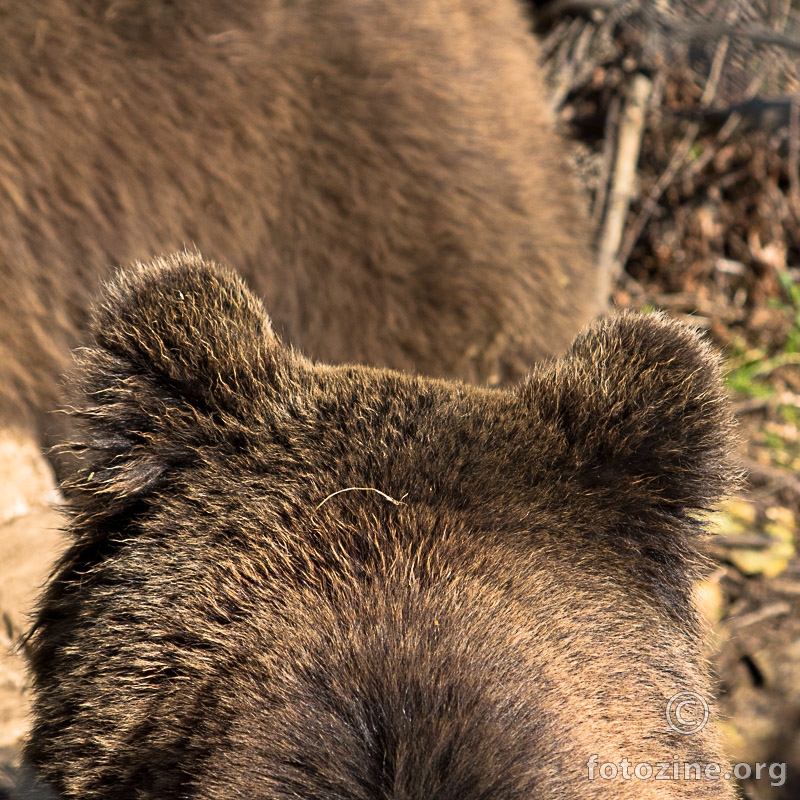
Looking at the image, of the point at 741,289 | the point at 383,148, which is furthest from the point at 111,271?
the point at 741,289

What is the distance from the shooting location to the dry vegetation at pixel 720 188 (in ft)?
16.1

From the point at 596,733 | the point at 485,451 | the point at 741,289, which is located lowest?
the point at 741,289

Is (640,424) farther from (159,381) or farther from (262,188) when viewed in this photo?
(262,188)

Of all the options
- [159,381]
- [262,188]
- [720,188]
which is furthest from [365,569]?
[720,188]

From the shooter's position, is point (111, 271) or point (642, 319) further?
point (111, 271)

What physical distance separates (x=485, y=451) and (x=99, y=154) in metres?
1.84

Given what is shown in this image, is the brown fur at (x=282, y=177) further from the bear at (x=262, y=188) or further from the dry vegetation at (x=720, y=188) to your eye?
the dry vegetation at (x=720, y=188)

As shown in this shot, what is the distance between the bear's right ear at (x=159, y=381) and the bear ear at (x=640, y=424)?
608mm

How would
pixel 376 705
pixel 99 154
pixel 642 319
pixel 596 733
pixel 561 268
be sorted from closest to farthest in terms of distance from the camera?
1. pixel 376 705
2. pixel 596 733
3. pixel 642 319
4. pixel 99 154
5. pixel 561 268

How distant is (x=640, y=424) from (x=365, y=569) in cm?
67

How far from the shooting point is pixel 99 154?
10.1 ft

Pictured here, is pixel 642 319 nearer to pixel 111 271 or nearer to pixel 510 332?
pixel 510 332

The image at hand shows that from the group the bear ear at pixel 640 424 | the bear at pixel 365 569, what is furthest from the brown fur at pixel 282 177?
the bear ear at pixel 640 424

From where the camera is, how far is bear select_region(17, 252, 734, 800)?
1.65m
